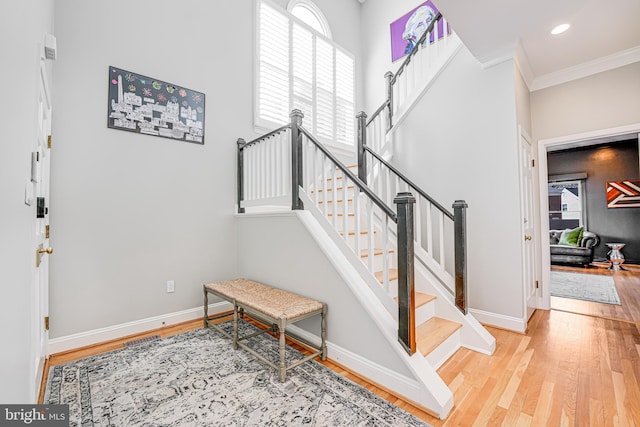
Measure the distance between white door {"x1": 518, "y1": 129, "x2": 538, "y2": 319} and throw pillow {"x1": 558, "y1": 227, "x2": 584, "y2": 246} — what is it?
4389 mm

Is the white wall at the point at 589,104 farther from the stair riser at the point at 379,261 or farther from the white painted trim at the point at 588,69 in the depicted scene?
the stair riser at the point at 379,261

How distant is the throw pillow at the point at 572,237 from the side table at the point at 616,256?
1.86 ft

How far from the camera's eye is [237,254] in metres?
3.47

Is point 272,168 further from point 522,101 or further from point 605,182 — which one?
point 605,182

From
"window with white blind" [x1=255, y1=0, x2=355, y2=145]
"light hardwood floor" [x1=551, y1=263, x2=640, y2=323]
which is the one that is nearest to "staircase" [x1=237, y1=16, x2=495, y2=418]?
"window with white blind" [x1=255, y1=0, x2=355, y2=145]

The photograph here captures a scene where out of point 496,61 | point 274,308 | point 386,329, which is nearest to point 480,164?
point 496,61

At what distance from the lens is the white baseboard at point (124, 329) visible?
7.82ft

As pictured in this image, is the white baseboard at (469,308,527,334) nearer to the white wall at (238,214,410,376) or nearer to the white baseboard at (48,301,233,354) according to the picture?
the white wall at (238,214,410,376)

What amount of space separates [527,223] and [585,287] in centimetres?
254

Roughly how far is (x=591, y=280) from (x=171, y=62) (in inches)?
278

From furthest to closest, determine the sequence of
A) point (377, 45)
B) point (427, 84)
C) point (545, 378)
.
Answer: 1. point (377, 45)
2. point (427, 84)
3. point (545, 378)

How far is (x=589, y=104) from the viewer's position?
3109 mm

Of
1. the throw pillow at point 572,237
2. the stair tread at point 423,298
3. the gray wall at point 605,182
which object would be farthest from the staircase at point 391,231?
the gray wall at point 605,182

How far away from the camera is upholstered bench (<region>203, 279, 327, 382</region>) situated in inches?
78.2
